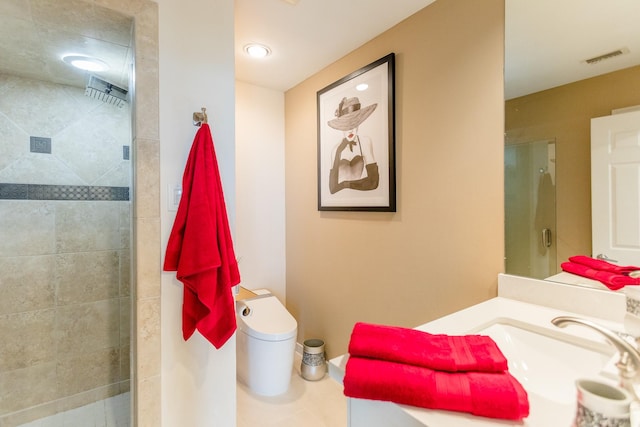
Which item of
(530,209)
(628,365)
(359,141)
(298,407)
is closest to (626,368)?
(628,365)

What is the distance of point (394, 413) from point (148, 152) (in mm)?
1257

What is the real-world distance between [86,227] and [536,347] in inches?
94.4

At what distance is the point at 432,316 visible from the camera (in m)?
1.60

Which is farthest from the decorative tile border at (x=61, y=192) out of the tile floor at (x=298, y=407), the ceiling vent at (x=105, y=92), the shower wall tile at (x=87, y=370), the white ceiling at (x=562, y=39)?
the white ceiling at (x=562, y=39)

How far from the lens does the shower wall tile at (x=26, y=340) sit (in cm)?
173

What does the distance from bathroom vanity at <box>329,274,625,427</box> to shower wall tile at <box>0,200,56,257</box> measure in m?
2.00

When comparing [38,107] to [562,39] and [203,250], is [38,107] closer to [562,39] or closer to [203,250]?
[203,250]

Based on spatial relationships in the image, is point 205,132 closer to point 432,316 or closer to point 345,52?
point 345,52

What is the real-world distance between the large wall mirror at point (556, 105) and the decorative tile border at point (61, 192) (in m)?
2.28

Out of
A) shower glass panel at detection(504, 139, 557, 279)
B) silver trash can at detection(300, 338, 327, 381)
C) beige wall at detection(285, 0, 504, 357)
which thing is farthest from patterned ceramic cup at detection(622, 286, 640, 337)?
silver trash can at detection(300, 338, 327, 381)

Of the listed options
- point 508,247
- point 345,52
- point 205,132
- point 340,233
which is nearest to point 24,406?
point 205,132

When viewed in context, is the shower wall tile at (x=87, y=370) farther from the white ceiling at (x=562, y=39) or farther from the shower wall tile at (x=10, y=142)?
the white ceiling at (x=562, y=39)

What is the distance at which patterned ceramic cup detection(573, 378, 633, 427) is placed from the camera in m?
0.41

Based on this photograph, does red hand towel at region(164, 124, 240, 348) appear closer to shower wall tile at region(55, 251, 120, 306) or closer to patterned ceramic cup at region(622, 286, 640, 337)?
shower wall tile at region(55, 251, 120, 306)
